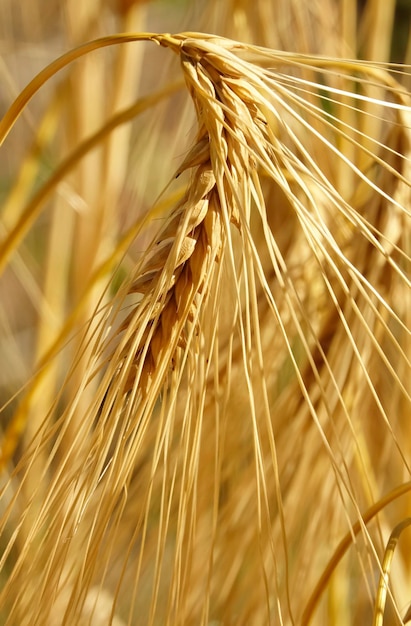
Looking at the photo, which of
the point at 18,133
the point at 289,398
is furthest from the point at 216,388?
the point at 18,133

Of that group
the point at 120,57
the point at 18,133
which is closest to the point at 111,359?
the point at 120,57

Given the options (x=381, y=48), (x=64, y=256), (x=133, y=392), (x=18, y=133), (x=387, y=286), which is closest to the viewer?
(x=133, y=392)

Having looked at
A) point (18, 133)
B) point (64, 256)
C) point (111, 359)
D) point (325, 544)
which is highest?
point (18, 133)

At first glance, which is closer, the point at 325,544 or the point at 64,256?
the point at 325,544

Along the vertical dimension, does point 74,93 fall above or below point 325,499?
above

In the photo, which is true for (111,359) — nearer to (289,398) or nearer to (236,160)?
(236,160)

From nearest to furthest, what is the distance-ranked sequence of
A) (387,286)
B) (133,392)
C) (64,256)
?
(133,392) < (387,286) < (64,256)

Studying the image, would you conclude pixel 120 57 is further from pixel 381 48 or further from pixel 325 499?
pixel 325 499
